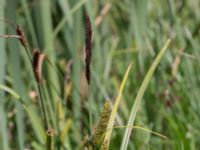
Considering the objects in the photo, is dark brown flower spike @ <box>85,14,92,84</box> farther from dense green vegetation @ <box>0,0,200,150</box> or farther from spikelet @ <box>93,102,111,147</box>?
dense green vegetation @ <box>0,0,200,150</box>

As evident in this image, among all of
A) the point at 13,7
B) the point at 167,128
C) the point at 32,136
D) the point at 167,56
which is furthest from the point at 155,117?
the point at 13,7

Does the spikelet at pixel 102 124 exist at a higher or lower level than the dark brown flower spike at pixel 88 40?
lower

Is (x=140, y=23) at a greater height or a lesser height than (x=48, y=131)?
greater

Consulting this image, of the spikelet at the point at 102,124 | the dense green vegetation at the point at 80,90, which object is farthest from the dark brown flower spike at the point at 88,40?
the dense green vegetation at the point at 80,90

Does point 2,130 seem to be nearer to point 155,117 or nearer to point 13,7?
point 13,7

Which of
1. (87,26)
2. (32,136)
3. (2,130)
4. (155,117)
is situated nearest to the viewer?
(87,26)

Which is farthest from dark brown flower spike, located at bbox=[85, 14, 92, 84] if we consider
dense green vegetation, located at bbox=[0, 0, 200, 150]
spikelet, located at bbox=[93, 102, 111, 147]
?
dense green vegetation, located at bbox=[0, 0, 200, 150]

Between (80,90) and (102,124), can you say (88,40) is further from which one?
(80,90)

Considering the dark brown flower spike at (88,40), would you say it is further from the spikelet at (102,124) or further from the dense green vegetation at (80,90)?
the dense green vegetation at (80,90)
